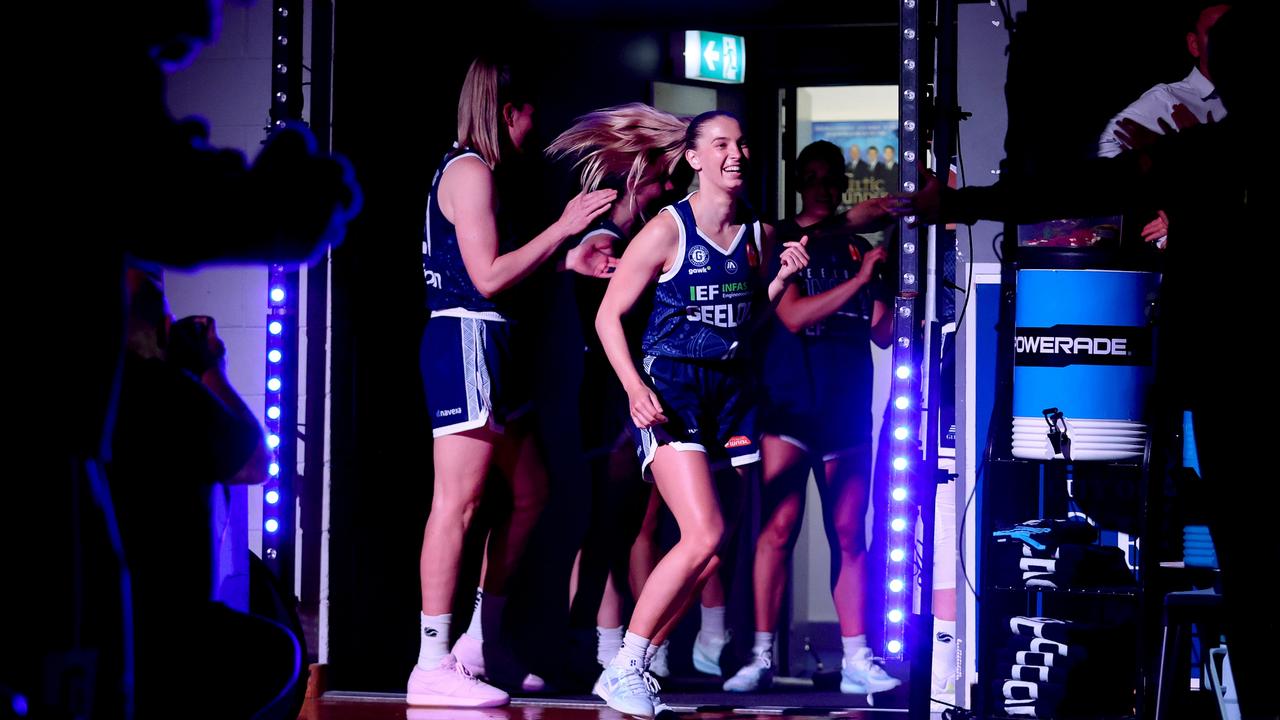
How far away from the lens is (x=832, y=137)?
16.8 feet

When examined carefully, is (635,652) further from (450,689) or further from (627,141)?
(627,141)

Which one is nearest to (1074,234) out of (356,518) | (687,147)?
(687,147)

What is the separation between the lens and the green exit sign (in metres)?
4.88

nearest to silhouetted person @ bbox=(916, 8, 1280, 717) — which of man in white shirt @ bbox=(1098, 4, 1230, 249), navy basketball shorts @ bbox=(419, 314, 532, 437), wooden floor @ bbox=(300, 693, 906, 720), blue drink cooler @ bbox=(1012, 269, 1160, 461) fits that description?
blue drink cooler @ bbox=(1012, 269, 1160, 461)

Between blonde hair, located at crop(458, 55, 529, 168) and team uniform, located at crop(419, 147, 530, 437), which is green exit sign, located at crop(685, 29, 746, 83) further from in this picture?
team uniform, located at crop(419, 147, 530, 437)

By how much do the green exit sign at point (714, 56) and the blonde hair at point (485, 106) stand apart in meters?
0.91

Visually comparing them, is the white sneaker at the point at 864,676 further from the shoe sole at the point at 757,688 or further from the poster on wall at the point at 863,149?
the poster on wall at the point at 863,149

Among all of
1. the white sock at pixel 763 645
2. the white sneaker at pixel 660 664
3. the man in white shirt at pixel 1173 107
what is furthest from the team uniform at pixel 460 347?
the man in white shirt at pixel 1173 107

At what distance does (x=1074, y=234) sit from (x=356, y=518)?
2534mm

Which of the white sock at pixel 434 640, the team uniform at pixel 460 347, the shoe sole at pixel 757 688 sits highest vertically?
the team uniform at pixel 460 347

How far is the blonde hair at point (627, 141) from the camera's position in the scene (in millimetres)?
4430

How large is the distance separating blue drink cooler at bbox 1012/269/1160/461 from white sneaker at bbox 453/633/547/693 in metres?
1.80

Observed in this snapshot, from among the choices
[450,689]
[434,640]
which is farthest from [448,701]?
[434,640]

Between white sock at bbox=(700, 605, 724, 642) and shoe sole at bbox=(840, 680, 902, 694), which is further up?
white sock at bbox=(700, 605, 724, 642)
